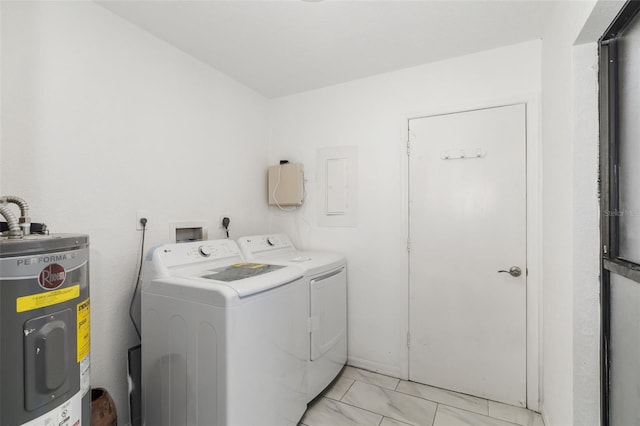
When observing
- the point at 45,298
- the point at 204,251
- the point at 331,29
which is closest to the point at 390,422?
the point at 204,251

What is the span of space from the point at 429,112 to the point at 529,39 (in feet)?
2.41

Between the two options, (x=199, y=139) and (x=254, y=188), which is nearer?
(x=199, y=139)

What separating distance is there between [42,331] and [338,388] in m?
1.91

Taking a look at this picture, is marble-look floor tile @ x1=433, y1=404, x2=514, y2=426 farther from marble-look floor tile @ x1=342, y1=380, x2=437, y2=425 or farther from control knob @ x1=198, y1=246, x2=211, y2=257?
control knob @ x1=198, y1=246, x2=211, y2=257

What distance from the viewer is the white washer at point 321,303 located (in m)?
1.93

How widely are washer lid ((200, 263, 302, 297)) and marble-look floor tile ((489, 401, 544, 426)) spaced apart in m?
1.59

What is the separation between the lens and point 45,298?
2.78 ft

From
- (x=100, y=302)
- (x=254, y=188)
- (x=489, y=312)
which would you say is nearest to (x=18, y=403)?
(x=100, y=302)

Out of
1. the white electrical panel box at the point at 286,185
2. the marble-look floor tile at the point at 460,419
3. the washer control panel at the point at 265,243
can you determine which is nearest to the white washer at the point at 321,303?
the washer control panel at the point at 265,243

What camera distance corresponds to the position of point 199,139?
2.16 meters

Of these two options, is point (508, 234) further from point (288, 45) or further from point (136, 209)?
point (136, 209)

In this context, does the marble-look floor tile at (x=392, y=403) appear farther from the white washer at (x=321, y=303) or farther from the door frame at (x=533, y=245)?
the door frame at (x=533, y=245)

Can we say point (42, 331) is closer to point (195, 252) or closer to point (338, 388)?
point (195, 252)

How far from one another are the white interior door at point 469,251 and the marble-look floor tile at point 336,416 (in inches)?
22.7
